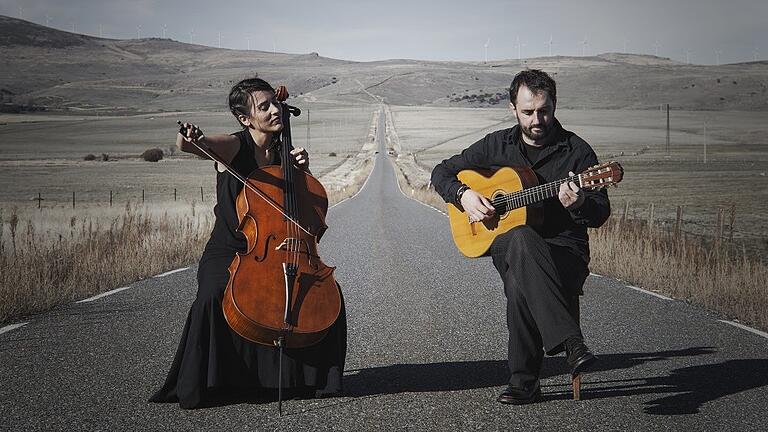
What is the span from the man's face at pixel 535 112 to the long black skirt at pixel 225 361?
1.67 m

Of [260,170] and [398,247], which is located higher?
[260,170]

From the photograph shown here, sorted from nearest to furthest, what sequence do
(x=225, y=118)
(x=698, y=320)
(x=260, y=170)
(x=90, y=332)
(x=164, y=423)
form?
(x=164, y=423) → (x=260, y=170) → (x=90, y=332) → (x=698, y=320) → (x=225, y=118)

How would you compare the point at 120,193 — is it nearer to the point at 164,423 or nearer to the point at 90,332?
the point at 90,332

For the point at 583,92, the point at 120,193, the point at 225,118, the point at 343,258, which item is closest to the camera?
the point at 343,258

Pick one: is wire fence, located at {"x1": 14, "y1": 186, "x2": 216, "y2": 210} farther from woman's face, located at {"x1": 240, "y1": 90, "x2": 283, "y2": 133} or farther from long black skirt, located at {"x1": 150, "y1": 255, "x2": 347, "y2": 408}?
long black skirt, located at {"x1": 150, "y1": 255, "x2": 347, "y2": 408}

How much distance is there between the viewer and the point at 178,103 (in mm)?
181750

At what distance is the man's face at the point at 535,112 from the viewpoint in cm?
524

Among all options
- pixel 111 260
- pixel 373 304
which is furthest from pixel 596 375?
pixel 111 260

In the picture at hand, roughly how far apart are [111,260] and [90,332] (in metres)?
4.65

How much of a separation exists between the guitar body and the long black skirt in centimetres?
111

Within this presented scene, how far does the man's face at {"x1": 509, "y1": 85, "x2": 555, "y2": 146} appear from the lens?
5242 millimetres

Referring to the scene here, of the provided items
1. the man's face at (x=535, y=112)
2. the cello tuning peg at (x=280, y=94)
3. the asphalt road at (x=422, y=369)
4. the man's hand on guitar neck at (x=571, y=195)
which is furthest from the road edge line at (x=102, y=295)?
the man's hand on guitar neck at (x=571, y=195)

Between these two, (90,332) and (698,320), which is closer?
(90,332)

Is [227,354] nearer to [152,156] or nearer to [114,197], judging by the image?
[114,197]
